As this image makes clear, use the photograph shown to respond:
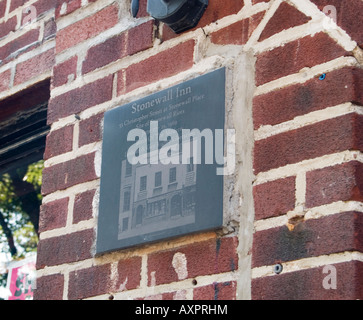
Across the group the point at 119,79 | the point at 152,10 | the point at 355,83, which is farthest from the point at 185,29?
the point at 355,83

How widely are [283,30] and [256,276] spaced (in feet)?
1.58

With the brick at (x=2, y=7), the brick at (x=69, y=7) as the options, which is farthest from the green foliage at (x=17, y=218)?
the brick at (x=69, y=7)

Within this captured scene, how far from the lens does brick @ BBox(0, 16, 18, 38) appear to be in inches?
93.1

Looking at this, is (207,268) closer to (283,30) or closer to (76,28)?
(283,30)

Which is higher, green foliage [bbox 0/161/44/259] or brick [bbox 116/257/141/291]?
green foliage [bbox 0/161/44/259]

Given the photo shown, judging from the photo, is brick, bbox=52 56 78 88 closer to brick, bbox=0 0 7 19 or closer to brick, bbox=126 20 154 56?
brick, bbox=126 20 154 56

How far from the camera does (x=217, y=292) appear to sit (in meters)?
1.51

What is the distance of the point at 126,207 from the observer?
1708mm

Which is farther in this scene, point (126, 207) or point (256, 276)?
point (126, 207)

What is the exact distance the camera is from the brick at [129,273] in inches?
65.4

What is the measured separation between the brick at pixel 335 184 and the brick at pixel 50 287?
2.15 ft

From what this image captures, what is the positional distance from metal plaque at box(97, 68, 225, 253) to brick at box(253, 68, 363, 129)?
86 millimetres

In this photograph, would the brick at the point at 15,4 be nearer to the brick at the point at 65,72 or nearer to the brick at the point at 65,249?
the brick at the point at 65,72

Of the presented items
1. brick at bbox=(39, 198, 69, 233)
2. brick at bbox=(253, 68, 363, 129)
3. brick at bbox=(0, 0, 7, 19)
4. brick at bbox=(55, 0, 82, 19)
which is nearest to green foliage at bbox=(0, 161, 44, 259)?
brick at bbox=(0, 0, 7, 19)
